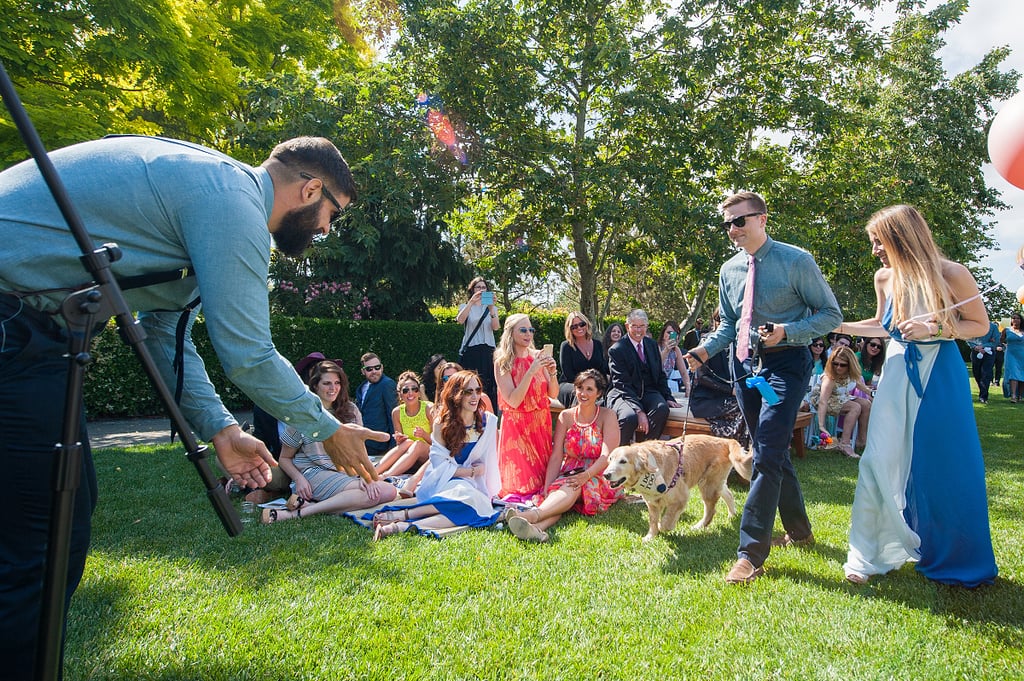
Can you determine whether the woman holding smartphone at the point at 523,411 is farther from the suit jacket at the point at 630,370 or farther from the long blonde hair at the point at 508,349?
the suit jacket at the point at 630,370

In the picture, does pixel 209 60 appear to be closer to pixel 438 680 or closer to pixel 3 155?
pixel 3 155

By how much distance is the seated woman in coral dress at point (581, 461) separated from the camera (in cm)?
539

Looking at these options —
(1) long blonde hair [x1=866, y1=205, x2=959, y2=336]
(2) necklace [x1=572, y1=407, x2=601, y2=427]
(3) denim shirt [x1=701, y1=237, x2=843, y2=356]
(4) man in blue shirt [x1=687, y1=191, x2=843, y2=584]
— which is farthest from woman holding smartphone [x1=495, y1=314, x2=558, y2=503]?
(1) long blonde hair [x1=866, y1=205, x2=959, y2=336]

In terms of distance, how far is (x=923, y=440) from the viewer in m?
3.72

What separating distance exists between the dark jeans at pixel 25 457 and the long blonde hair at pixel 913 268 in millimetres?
4025

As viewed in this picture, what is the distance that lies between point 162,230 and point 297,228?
16.8 inches

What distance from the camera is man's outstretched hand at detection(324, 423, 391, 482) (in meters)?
2.04

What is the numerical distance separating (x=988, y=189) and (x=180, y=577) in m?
30.6

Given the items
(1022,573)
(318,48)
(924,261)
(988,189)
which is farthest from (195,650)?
(988,189)

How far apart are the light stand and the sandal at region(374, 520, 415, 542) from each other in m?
3.44

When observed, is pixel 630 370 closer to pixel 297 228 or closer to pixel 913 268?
pixel 913 268

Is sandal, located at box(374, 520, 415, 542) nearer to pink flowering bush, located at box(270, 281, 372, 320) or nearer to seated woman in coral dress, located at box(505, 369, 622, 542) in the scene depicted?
seated woman in coral dress, located at box(505, 369, 622, 542)

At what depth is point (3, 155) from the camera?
7160 millimetres

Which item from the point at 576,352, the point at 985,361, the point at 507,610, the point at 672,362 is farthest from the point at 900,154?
the point at 507,610
